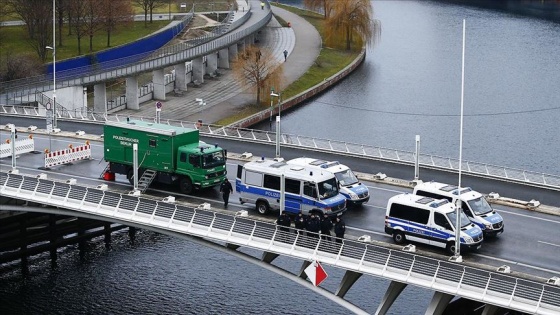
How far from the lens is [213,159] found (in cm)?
5738

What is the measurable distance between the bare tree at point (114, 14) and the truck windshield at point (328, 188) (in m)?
87.0

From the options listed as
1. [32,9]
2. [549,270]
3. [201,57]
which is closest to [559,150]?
[201,57]

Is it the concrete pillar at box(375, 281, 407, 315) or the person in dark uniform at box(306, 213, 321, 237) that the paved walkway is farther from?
the concrete pillar at box(375, 281, 407, 315)

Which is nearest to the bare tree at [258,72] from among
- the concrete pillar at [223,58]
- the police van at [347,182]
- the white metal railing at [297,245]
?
the concrete pillar at [223,58]

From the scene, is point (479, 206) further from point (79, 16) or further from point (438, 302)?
point (79, 16)

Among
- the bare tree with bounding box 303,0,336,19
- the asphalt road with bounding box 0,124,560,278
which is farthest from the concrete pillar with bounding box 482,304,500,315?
the bare tree with bounding box 303,0,336,19

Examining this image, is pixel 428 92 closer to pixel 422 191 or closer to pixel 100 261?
pixel 100 261

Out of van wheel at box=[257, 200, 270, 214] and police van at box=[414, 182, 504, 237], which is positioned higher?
police van at box=[414, 182, 504, 237]

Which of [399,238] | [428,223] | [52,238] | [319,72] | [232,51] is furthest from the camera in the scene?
[232,51]

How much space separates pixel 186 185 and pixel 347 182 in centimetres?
847

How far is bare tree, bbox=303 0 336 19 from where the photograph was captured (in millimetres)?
165500

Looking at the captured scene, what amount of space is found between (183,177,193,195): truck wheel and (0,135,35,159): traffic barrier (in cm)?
1343

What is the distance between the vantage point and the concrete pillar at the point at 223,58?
138 metres

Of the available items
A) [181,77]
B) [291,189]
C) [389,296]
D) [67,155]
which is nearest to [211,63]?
[181,77]
